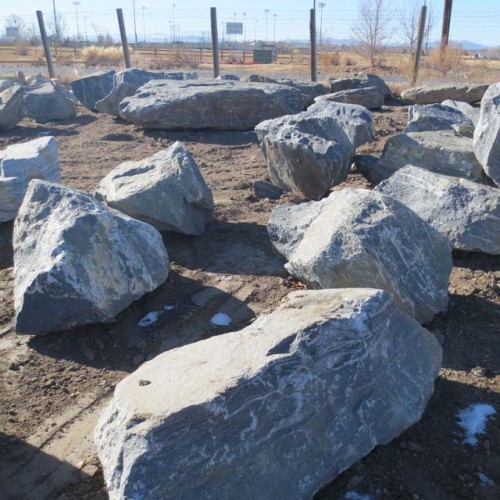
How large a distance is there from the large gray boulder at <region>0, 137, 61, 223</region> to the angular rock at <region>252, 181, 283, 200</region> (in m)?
1.94

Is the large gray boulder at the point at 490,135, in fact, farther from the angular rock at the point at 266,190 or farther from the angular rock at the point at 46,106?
the angular rock at the point at 46,106

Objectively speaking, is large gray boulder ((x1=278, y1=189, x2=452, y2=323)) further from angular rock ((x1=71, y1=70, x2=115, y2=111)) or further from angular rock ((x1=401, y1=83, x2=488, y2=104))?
angular rock ((x1=71, y1=70, x2=115, y2=111))

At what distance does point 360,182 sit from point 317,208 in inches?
82.9

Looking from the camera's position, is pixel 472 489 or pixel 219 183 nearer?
pixel 472 489

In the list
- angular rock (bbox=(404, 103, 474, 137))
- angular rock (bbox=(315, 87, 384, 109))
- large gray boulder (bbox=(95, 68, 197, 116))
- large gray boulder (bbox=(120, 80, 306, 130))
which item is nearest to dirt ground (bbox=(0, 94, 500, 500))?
angular rock (bbox=(404, 103, 474, 137))

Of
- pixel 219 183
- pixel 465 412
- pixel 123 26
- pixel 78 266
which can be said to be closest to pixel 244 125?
pixel 219 183

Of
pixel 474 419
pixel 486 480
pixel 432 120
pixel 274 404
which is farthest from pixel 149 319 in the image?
pixel 432 120

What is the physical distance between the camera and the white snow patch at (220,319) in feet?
11.2

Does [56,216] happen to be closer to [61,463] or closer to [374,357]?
[61,463]

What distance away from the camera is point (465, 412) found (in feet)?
8.43

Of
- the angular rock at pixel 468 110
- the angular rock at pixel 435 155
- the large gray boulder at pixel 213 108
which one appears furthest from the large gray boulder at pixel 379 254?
the large gray boulder at pixel 213 108

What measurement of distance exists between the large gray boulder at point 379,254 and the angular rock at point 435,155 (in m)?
1.84

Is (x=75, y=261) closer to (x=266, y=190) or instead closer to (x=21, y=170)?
(x=21, y=170)

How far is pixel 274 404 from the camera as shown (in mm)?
1997
